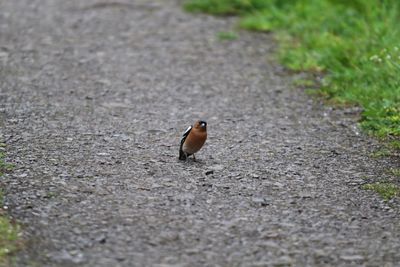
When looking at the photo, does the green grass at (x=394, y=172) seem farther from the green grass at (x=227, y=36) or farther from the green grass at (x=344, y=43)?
the green grass at (x=227, y=36)

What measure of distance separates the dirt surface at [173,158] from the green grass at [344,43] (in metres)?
0.24

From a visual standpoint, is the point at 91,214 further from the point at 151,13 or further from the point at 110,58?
the point at 151,13

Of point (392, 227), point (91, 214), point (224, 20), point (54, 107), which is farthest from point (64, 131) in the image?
point (224, 20)

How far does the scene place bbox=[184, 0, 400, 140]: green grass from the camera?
708 cm

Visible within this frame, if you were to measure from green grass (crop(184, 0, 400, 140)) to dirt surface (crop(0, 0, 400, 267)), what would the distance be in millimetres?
244

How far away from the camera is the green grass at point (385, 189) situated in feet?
17.6

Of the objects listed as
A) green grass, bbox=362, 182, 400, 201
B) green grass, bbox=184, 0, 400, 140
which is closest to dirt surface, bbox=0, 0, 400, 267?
green grass, bbox=362, 182, 400, 201

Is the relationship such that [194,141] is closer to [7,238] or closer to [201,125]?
[201,125]

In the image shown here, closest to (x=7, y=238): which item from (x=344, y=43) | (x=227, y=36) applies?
(x=344, y=43)

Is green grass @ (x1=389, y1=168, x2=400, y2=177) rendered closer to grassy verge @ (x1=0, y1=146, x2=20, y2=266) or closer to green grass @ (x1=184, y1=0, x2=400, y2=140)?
green grass @ (x1=184, y1=0, x2=400, y2=140)

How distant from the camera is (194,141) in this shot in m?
5.66

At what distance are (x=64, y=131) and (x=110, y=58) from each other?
243cm

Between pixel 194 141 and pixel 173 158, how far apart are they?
14.3 inches

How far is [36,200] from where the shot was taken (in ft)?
16.3
